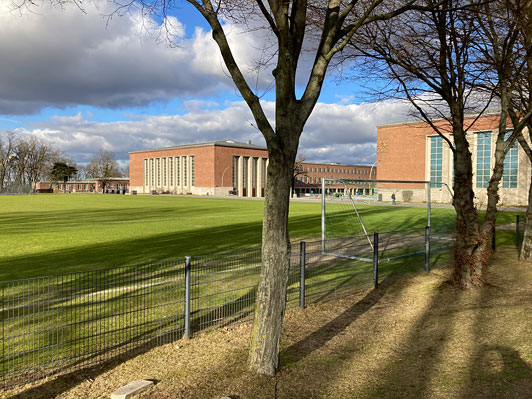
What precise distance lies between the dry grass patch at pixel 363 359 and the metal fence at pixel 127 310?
0.41 meters

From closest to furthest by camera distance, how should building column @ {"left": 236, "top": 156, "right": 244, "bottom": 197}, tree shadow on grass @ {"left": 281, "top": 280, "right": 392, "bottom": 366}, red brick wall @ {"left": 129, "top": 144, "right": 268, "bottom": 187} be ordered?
tree shadow on grass @ {"left": 281, "top": 280, "right": 392, "bottom": 366} → red brick wall @ {"left": 129, "top": 144, "right": 268, "bottom": 187} → building column @ {"left": 236, "top": 156, "right": 244, "bottom": 197}

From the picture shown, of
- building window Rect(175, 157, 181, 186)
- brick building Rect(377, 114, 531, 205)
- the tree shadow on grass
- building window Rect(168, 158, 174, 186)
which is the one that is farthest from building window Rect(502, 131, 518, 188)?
building window Rect(168, 158, 174, 186)

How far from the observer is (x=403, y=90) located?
926cm

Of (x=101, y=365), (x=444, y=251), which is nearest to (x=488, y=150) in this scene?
(x=444, y=251)

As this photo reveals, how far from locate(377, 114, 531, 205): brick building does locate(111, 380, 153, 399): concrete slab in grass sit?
3653 cm

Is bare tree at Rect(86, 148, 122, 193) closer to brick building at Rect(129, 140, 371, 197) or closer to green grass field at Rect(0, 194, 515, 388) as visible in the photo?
brick building at Rect(129, 140, 371, 197)

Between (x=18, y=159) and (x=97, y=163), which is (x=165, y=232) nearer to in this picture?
(x=18, y=159)

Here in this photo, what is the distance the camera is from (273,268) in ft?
14.2

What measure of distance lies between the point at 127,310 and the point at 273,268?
135 inches

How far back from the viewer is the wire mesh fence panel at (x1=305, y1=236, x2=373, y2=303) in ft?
26.6

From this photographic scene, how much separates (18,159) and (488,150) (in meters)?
94.9

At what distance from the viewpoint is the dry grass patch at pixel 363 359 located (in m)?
4.02

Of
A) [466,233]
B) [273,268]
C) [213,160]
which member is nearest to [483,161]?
[466,233]

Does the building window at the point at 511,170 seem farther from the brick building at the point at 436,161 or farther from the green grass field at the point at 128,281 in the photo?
the green grass field at the point at 128,281
